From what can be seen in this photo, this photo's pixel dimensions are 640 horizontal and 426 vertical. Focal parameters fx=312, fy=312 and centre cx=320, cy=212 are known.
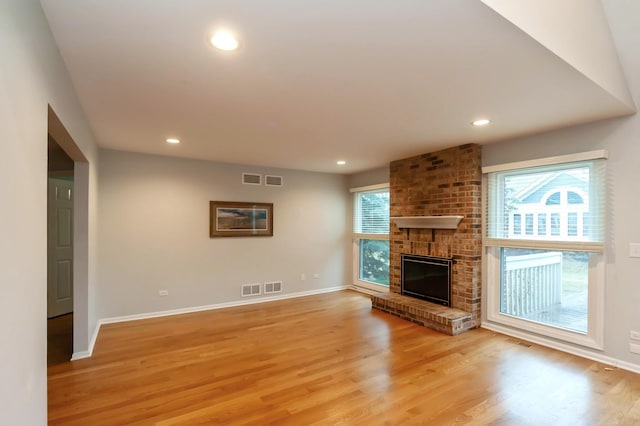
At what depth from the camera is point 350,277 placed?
674 centimetres

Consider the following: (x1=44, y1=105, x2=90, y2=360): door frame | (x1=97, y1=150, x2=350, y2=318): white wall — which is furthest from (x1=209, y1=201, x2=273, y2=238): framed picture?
(x1=44, y1=105, x2=90, y2=360): door frame

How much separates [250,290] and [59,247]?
304 centimetres

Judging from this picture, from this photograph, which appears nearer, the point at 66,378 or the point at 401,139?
the point at 66,378

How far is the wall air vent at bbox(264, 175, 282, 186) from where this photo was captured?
Answer: 18.7ft

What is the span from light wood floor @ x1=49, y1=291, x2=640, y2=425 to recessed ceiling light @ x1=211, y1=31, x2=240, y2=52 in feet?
8.19

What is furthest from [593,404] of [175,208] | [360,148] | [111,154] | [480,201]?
[111,154]

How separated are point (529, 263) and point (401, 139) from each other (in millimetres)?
2196

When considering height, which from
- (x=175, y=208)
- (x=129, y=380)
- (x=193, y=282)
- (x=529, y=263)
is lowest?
(x=129, y=380)

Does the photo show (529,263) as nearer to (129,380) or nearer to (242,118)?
(242,118)

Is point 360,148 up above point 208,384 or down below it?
above

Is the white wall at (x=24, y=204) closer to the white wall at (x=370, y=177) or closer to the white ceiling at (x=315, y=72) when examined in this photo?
the white ceiling at (x=315, y=72)

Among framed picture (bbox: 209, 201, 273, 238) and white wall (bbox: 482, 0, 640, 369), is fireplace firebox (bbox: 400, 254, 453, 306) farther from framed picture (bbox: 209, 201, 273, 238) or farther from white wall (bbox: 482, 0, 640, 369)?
framed picture (bbox: 209, 201, 273, 238)

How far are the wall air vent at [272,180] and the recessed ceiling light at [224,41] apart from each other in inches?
153

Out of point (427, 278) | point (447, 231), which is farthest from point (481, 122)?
point (427, 278)
